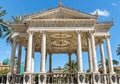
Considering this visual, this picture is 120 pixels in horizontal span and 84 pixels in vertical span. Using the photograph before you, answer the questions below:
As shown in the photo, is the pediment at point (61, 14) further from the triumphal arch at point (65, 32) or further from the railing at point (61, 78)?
the railing at point (61, 78)

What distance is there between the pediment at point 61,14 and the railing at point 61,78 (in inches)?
349

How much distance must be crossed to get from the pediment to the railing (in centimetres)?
886

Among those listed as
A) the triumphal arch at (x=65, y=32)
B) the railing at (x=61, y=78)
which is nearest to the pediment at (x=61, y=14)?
the triumphal arch at (x=65, y=32)

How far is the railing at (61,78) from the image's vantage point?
25.0 m

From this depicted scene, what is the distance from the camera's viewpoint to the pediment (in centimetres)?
2805

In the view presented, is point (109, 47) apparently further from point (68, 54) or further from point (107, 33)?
point (68, 54)

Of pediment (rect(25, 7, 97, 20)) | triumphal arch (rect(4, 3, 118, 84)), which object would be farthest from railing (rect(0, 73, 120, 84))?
pediment (rect(25, 7, 97, 20))

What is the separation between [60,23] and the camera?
28.0 metres

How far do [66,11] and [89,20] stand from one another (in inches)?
153

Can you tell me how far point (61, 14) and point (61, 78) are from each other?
32.5 ft

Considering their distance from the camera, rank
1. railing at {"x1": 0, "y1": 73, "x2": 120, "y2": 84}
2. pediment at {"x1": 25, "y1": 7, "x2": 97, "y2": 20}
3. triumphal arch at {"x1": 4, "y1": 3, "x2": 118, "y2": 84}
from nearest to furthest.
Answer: railing at {"x1": 0, "y1": 73, "x2": 120, "y2": 84} < triumphal arch at {"x1": 4, "y1": 3, "x2": 118, "y2": 84} < pediment at {"x1": 25, "y1": 7, "x2": 97, "y2": 20}

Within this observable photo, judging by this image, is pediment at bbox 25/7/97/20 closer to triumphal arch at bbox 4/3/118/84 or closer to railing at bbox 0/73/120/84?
triumphal arch at bbox 4/3/118/84

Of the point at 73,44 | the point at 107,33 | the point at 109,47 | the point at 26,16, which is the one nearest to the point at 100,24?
the point at 107,33

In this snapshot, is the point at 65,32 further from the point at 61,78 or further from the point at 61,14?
the point at 61,78
